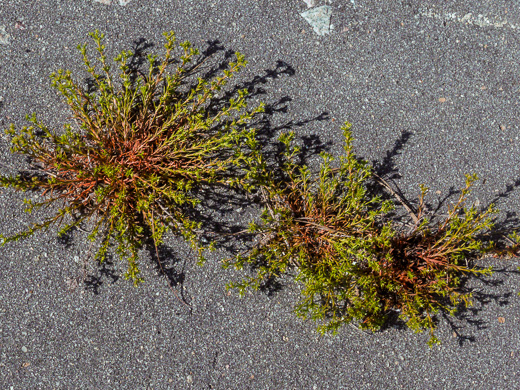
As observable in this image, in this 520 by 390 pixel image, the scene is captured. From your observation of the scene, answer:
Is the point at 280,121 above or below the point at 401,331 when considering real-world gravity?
above

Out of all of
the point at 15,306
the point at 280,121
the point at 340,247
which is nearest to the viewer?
the point at 340,247

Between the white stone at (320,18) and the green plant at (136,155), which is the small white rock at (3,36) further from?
the white stone at (320,18)

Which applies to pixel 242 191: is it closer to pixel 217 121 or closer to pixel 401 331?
pixel 217 121

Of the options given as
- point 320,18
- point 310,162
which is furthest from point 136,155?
point 320,18

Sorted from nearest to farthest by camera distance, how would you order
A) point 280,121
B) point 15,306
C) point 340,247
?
point 340,247, point 15,306, point 280,121

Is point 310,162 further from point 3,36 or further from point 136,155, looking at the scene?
point 3,36

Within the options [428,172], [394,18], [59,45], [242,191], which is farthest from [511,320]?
[59,45]
